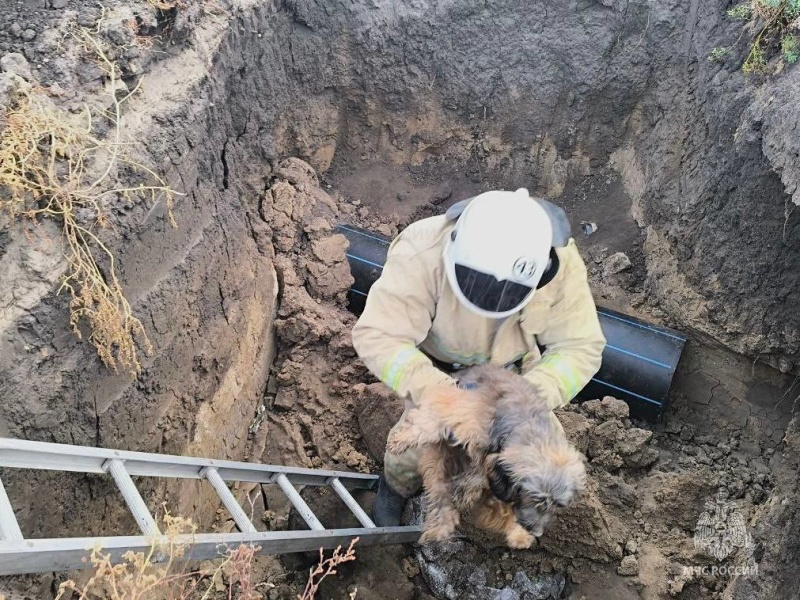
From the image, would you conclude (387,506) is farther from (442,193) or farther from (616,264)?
(442,193)

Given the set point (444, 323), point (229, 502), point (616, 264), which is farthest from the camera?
point (616, 264)

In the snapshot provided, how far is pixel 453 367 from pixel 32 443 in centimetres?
194

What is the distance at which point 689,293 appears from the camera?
181 inches

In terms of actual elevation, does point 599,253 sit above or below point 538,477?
above

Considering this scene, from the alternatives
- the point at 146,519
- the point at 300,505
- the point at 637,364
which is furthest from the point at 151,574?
the point at 637,364

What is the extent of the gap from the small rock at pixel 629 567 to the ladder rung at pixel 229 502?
2167 mm

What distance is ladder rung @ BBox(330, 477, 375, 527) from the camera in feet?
11.5

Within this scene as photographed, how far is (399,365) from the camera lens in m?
2.81

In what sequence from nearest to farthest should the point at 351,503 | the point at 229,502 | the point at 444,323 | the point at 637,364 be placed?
1. the point at 229,502
2. the point at 444,323
3. the point at 351,503
4. the point at 637,364

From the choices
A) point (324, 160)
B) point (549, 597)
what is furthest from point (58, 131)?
point (549, 597)

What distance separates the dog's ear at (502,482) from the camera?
2299 millimetres

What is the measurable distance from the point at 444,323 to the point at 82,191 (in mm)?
1725

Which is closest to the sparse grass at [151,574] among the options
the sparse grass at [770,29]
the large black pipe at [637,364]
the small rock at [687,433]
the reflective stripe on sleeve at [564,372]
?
the reflective stripe on sleeve at [564,372]

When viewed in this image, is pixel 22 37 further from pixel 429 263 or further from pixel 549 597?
pixel 549 597
